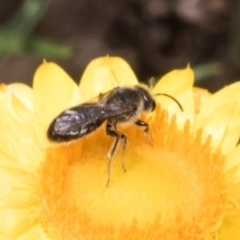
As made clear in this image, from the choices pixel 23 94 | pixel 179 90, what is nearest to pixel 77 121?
pixel 23 94

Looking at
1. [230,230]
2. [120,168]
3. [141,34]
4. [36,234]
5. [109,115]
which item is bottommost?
[36,234]

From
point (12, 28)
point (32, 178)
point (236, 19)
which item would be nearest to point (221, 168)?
point (32, 178)

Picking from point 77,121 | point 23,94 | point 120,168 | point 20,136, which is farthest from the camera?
point 23,94

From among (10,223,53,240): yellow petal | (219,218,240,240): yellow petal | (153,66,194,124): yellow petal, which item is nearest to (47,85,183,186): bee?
(153,66,194,124): yellow petal

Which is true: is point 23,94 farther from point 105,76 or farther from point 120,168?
point 120,168

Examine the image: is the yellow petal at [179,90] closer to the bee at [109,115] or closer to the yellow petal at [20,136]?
the bee at [109,115]

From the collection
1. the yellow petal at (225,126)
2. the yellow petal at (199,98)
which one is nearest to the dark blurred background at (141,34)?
the yellow petal at (199,98)

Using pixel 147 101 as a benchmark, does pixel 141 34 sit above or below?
above
